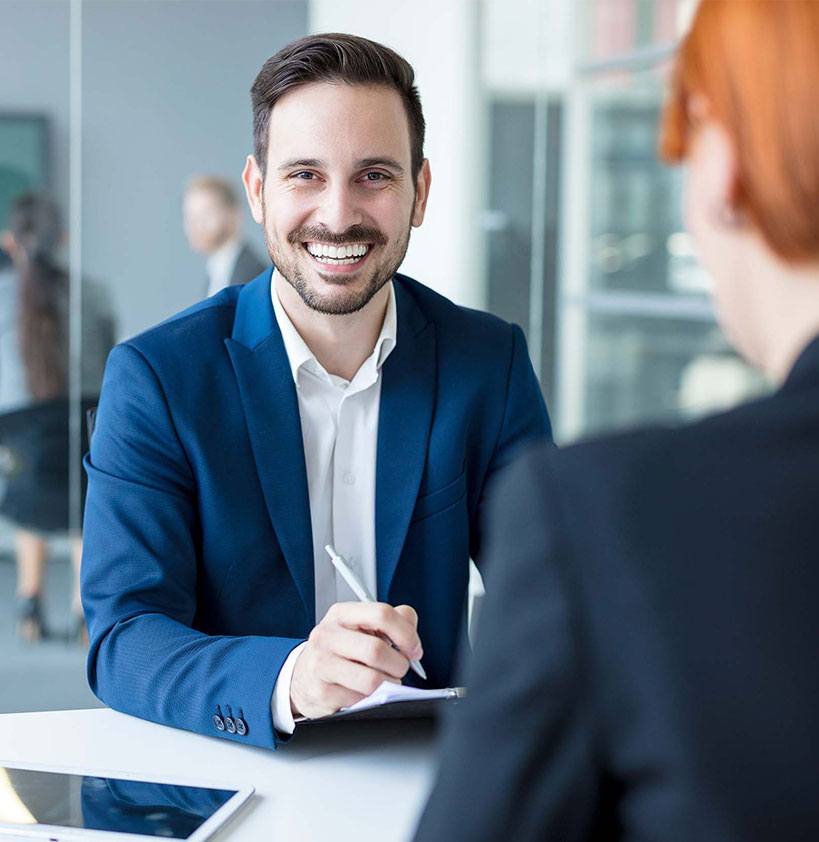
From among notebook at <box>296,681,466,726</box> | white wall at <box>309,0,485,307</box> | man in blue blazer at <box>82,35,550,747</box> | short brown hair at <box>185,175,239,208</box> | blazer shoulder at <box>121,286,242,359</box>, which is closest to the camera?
notebook at <box>296,681,466,726</box>

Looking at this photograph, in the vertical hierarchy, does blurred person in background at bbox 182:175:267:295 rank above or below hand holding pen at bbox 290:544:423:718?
above

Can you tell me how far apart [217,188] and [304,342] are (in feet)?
9.26

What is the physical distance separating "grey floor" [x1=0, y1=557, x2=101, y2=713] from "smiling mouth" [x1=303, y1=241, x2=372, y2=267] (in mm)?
3041

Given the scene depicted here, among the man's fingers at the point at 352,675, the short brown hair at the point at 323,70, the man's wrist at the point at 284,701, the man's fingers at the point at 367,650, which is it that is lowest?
the man's wrist at the point at 284,701

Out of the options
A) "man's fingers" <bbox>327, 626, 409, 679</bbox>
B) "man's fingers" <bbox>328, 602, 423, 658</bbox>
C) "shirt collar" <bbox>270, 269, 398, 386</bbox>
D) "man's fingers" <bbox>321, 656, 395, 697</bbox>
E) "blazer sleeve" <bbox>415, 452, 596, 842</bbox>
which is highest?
"shirt collar" <bbox>270, 269, 398, 386</bbox>

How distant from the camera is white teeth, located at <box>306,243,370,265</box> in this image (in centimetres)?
194

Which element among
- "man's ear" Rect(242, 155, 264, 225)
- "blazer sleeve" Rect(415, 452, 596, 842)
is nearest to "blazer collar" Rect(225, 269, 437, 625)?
"man's ear" Rect(242, 155, 264, 225)

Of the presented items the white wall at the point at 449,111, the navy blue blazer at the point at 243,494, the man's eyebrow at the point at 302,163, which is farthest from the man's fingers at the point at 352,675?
the white wall at the point at 449,111

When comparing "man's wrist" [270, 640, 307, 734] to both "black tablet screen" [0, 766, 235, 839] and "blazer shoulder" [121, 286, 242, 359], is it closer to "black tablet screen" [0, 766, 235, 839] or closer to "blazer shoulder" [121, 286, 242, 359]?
"black tablet screen" [0, 766, 235, 839]

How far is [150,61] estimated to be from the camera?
455 cm

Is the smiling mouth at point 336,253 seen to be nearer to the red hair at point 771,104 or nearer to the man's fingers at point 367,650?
the man's fingers at point 367,650

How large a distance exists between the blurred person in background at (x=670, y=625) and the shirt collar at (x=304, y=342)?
1200mm

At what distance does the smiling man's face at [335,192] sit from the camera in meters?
1.94

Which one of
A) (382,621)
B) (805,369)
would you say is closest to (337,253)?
(382,621)
